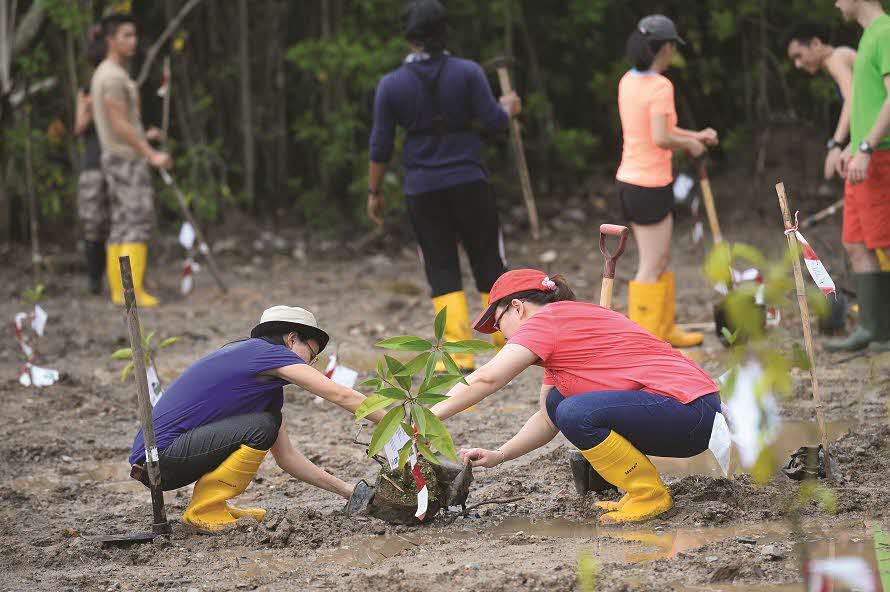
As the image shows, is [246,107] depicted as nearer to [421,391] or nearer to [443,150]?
[443,150]

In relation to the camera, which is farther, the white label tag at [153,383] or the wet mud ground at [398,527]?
the white label tag at [153,383]

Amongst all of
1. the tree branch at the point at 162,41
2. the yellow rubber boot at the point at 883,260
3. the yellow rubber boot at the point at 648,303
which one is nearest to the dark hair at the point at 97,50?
the tree branch at the point at 162,41

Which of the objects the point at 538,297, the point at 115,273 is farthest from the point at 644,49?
the point at 115,273

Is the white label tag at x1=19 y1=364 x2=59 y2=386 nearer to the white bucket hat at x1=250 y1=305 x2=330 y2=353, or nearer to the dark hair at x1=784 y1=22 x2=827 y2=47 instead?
the white bucket hat at x1=250 y1=305 x2=330 y2=353

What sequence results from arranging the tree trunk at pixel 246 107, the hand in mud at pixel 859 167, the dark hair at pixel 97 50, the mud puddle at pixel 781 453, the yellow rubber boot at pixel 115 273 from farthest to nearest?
1. the tree trunk at pixel 246 107
2. the yellow rubber boot at pixel 115 273
3. the dark hair at pixel 97 50
4. the hand in mud at pixel 859 167
5. the mud puddle at pixel 781 453

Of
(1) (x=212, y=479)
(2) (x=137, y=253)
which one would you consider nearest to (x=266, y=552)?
(1) (x=212, y=479)

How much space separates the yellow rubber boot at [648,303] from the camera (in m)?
6.18

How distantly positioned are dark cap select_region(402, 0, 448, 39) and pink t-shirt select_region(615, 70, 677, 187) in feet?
3.33

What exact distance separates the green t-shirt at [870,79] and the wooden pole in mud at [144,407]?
358cm

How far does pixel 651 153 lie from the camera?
6.05 meters

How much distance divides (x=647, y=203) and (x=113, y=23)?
4320mm

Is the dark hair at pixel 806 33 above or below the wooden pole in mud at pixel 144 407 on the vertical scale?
above

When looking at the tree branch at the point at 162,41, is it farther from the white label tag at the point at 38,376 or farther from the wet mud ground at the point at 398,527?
the white label tag at the point at 38,376

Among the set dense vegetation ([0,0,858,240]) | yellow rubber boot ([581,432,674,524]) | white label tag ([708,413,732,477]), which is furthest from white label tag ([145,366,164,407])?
dense vegetation ([0,0,858,240])
